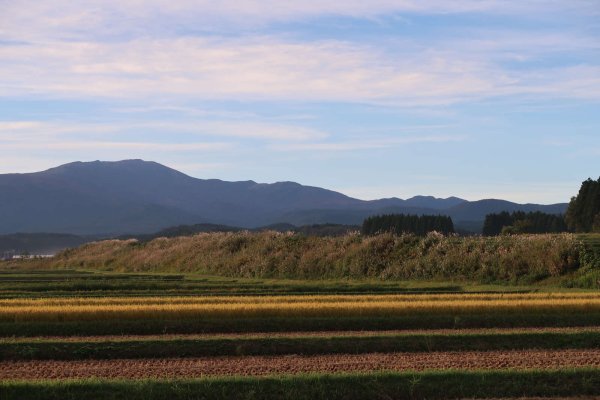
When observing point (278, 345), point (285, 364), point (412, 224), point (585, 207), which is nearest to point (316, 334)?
point (278, 345)

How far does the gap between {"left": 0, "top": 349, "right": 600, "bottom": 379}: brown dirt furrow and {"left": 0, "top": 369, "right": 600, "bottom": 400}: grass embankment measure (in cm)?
119

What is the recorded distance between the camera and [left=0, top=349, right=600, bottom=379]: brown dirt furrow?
18547 mm

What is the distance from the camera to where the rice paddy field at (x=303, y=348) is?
1688 cm

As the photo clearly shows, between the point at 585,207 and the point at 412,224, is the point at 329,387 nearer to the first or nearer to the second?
the point at 585,207


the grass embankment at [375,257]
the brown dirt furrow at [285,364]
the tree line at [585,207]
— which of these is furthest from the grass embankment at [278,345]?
the tree line at [585,207]

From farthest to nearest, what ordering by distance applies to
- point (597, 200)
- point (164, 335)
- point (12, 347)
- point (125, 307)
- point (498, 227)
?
point (498, 227)
point (597, 200)
point (125, 307)
point (164, 335)
point (12, 347)

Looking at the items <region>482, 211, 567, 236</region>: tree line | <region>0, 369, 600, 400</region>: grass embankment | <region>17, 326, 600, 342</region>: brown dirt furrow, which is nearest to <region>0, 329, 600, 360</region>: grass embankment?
<region>17, 326, 600, 342</region>: brown dirt furrow

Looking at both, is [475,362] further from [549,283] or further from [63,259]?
[63,259]

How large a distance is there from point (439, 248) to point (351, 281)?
17.9ft

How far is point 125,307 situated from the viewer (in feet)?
92.3

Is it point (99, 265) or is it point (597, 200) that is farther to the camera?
point (597, 200)

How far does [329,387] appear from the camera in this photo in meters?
16.9

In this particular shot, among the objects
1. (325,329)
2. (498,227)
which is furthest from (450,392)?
(498,227)

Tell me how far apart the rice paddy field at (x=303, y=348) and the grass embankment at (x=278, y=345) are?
3 cm
